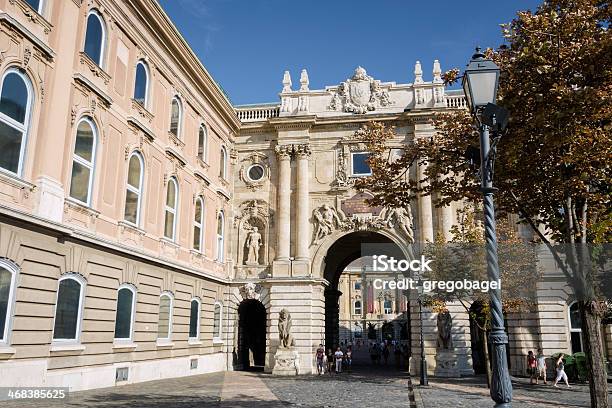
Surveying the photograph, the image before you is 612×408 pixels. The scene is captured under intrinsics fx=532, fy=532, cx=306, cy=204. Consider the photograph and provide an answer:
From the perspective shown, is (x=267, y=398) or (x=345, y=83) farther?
(x=345, y=83)

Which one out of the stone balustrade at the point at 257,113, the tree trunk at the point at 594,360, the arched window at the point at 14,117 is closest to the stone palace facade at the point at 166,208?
the arched window at the point at 14,117

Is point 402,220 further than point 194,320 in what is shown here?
Yes

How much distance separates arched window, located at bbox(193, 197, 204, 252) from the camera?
26.2 meters

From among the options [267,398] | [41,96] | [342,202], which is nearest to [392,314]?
[342,202]

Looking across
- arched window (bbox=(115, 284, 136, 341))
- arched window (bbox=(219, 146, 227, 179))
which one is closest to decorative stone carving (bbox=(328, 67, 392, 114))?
arched window (bbox=(219, 146, 227, 179))

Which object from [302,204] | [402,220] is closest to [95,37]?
[302,204]

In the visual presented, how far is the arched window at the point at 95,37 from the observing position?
57.1 feet

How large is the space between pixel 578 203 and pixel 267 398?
34.9 ft

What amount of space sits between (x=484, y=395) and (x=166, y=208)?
14.3 metres

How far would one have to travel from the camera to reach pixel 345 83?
104 ft

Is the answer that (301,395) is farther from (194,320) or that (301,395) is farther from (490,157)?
(490,157)

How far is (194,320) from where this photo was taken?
25.3 metres

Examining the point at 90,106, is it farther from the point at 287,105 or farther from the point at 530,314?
the point at 530,314

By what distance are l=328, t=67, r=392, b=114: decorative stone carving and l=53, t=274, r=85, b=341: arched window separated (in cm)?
1953
